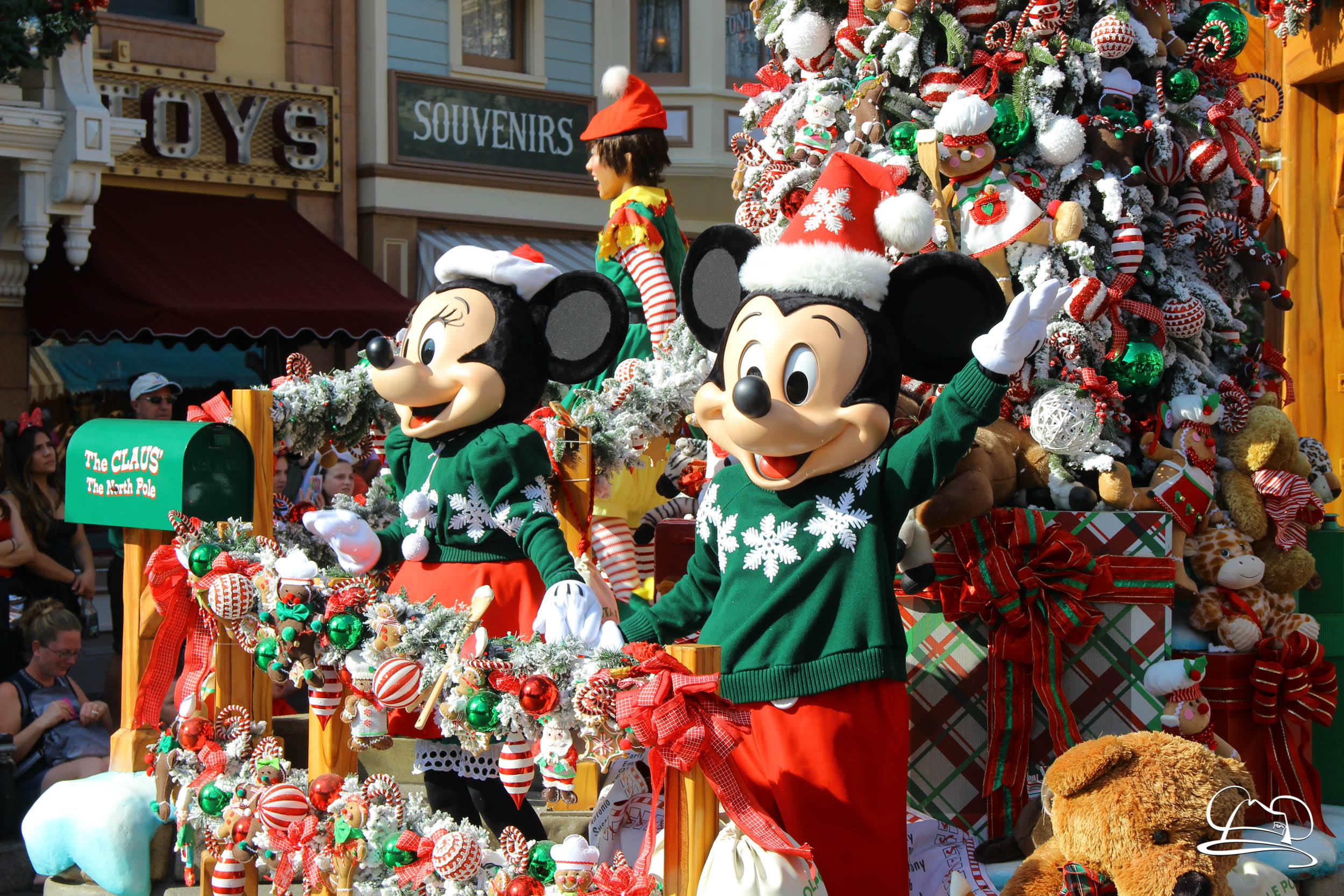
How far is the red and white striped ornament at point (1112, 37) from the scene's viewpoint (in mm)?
4102

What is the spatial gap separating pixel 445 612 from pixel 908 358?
126 centimetres

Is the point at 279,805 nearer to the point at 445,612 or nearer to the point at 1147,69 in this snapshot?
the point at 445,612

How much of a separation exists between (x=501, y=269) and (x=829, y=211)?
111 cm

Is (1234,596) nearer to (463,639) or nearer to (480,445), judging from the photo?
(480,445)

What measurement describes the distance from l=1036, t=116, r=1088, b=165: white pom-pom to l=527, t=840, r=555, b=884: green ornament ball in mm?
2472

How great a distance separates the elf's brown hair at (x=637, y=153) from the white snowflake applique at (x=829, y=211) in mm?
1950

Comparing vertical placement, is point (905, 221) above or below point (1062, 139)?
below

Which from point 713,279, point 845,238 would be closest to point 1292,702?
point 845,238

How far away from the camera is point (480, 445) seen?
3850mm

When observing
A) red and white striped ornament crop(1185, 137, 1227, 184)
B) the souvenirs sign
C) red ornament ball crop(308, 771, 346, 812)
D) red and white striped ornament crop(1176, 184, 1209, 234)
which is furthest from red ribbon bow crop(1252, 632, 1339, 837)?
the souvenirs sign

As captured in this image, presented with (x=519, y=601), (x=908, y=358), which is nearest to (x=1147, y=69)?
(x=908, y=358)

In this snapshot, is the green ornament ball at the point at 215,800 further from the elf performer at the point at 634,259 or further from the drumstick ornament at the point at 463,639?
the elf performer at the point at 634,259

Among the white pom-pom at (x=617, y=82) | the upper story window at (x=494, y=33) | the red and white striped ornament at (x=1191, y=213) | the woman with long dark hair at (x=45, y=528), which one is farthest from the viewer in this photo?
the upper story window at (x=494, y=33)

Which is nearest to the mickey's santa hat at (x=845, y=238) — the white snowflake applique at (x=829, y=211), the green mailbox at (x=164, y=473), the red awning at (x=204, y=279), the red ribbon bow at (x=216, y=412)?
the white snowflake applique at (x=829, y=211)
